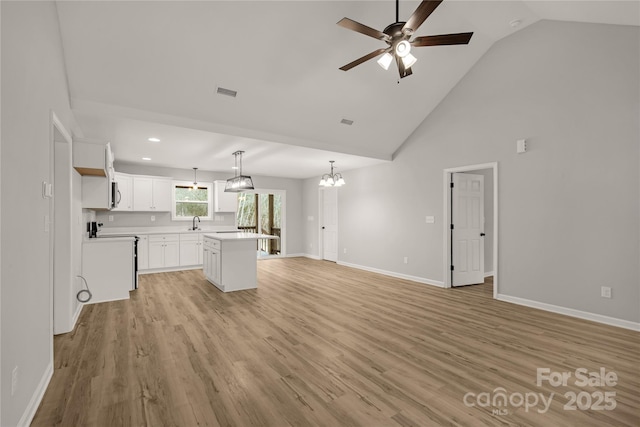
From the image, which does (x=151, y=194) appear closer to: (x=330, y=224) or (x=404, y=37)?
(x=330, y=224)

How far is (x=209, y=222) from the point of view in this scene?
26.1 ft

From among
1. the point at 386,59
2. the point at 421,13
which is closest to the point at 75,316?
the point at 386,59

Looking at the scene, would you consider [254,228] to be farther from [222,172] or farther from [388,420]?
[388,420]

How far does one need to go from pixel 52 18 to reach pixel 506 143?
568cm

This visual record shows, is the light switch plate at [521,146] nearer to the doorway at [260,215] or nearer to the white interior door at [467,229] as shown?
the white interior door at [467,229]

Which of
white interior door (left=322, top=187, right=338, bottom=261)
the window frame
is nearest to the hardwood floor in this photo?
the window frame

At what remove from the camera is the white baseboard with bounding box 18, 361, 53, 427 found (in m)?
1.79

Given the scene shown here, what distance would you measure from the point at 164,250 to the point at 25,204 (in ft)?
17.6

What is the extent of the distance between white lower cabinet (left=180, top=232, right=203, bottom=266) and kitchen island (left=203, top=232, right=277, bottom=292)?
6.52ft

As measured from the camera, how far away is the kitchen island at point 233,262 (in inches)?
197

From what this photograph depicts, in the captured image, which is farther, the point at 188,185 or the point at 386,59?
the point at 188,185

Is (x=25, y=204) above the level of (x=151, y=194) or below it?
below

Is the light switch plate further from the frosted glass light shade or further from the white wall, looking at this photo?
the white wall

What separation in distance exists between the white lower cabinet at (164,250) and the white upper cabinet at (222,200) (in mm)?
1356
